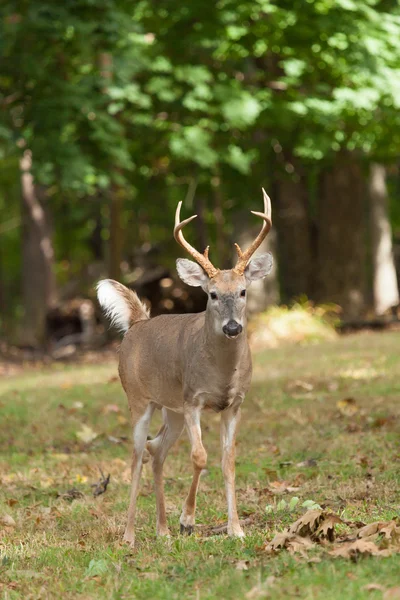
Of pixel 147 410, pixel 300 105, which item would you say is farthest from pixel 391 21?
pixel 147 410

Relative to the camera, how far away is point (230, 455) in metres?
6.75

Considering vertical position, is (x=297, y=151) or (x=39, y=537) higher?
(x=39, y=537)

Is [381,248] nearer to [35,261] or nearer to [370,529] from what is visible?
[35,261]

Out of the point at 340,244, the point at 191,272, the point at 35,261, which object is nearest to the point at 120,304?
the point at 191,272

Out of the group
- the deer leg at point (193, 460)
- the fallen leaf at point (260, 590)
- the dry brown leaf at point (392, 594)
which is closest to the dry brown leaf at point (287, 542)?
the fallen leaf at point (260, 590)

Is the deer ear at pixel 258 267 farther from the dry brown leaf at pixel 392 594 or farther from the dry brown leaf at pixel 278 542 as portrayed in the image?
the dry brown leaf at pixel 392 594

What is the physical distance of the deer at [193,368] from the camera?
6664mm

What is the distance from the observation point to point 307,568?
201 inches

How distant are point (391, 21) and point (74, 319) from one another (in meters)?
9.46

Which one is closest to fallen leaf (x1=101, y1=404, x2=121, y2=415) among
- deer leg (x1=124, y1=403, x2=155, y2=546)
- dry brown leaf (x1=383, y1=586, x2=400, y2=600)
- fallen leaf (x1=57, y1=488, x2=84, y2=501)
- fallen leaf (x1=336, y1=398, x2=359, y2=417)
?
fallen leaf (x1=336, y1=398, x2=359, y2=417)

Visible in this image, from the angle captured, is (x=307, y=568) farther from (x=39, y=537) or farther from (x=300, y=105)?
(x=300, y=105)

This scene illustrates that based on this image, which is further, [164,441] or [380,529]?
[164,441]

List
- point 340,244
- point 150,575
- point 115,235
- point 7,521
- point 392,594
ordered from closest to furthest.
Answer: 1. point 392,594
2. point 150,575
3. point 7,521
4. point 115,235
5. point 340,244

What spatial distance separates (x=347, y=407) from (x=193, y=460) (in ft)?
14.3
